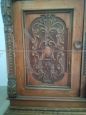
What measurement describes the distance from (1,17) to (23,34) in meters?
0.19

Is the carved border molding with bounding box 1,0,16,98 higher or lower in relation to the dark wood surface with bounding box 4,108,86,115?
higher

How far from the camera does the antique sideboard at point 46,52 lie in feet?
3.19

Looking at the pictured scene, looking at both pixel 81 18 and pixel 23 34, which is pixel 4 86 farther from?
pixel 81 18

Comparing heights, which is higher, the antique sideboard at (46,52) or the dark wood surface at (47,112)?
the antique sideboard at (46,52)

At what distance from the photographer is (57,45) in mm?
1018

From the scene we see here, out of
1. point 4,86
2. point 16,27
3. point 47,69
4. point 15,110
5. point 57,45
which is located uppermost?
point 16,27

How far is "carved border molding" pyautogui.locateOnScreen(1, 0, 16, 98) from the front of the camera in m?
0.97

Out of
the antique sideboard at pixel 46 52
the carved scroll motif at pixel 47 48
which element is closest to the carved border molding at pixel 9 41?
the antique sideboard at pixel 46 52

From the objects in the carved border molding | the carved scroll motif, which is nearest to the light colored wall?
the carved border molding

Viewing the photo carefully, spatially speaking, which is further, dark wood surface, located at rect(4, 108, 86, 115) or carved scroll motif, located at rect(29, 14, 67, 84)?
dark wood surface, located at rect(4, 108, 86, 115)

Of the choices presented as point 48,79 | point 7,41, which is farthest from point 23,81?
point 7,41

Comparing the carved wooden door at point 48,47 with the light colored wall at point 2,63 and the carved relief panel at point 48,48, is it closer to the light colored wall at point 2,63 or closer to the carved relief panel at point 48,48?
the carved relief panel at point 48,48

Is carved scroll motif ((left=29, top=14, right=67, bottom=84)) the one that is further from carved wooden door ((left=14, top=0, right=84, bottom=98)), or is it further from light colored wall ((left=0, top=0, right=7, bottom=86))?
light colored wall ((left=0, top=0, right=7, bottom=86))

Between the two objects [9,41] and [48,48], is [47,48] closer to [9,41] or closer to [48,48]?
[48,48]
